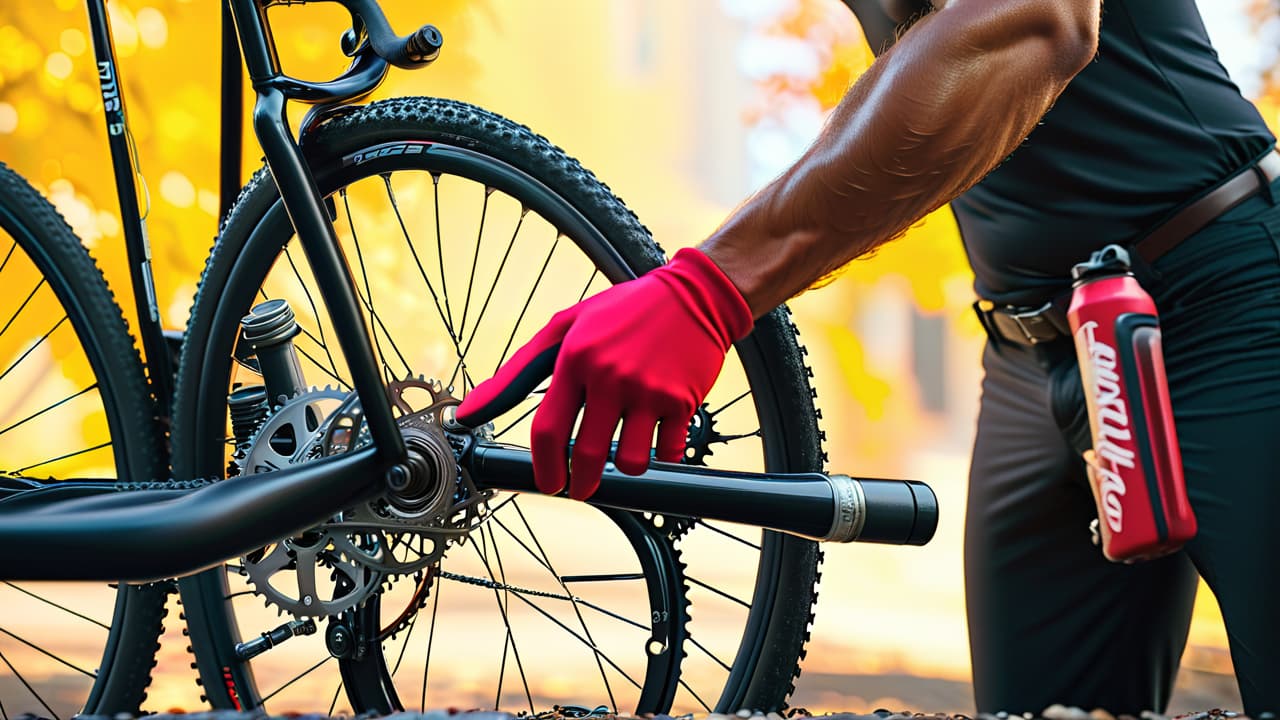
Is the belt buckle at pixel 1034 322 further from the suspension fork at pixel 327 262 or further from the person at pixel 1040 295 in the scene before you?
the suspension fork at pixel 327 262

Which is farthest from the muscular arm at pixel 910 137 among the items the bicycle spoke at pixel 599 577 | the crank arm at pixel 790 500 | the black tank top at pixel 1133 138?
the bicycle spoke at pixel 599 577

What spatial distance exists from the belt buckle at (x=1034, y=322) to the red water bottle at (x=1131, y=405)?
0.16m

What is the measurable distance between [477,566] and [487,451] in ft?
11.4

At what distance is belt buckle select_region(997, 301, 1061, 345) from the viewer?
991 mm

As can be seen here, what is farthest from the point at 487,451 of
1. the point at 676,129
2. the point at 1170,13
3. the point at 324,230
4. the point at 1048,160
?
the point at 676,129

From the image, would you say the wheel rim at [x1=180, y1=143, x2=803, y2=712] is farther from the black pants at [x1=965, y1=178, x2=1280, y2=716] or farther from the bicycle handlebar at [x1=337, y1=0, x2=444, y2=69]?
the black pants at [x1=965, y1=178, x2=1280, y2=716]

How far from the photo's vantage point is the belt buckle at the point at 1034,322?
99 cm

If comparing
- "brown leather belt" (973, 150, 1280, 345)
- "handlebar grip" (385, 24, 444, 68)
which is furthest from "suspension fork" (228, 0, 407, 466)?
"brown leather belt" (973, 150, 1280, 345)

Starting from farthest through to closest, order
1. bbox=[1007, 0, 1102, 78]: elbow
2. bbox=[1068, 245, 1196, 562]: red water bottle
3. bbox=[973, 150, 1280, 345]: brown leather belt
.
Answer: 1. bbox=[973, 150, 1280, 345]: brown leather belt
2. bbox=[1068, 245, 1196, 562]: red water bottle
3. bbox=[1007, 0, 1102, 78]: elbow

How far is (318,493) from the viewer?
2.53ft

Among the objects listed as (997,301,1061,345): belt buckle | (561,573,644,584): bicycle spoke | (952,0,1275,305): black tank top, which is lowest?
(561,573,644,584): bicycle spoke

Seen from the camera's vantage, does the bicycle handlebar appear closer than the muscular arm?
No

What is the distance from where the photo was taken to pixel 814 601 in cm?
91

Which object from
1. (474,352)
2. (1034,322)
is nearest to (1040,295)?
(1034,322)
